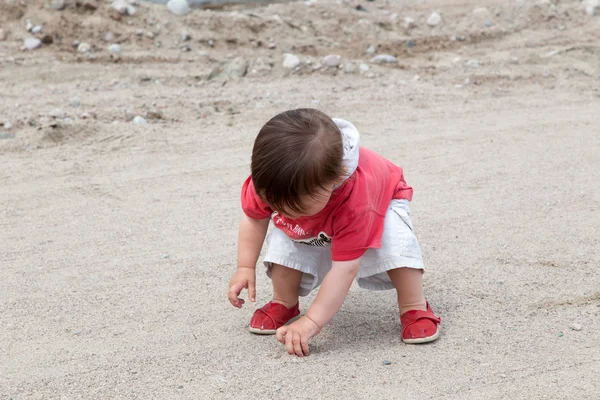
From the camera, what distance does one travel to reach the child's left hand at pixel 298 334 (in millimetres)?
2191

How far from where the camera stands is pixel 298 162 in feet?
6.31

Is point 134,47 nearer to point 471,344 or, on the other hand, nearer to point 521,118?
point 521,118

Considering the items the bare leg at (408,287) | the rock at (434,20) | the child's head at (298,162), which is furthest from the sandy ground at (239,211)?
the child's head at (298,162)

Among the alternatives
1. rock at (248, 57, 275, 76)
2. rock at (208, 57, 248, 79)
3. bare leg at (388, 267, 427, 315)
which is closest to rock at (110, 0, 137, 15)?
rock at (208, 57, 248, 79)

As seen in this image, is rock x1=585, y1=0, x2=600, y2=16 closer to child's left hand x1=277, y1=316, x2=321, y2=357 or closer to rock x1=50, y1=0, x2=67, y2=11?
rock x1=50, y1=0, x2=67, y2=11

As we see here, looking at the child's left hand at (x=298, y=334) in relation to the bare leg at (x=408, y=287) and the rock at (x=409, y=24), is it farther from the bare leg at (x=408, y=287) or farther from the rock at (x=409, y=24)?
the rock at (x=409, y=24)

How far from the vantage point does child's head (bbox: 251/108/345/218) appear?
6.32 feet

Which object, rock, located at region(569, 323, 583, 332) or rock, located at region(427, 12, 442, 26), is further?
rock, located at region(427, 12, 442, 26)

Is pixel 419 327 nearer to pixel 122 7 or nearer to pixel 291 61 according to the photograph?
pixel 291 61

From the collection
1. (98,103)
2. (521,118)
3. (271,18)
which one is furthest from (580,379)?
(271,18)

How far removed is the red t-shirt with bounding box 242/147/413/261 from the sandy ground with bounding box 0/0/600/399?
1.14 feet

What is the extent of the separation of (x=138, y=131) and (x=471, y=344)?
2609mm

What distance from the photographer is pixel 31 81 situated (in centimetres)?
512

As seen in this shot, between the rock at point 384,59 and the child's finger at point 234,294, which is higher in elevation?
the child's finger at point 234,294
